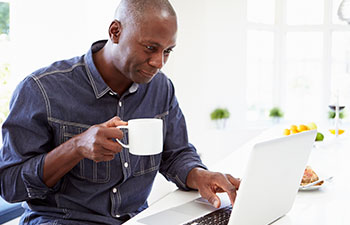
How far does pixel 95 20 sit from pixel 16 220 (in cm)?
149

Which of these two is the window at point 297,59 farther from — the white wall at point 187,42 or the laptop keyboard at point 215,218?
the laptop keyboard at point 215,218

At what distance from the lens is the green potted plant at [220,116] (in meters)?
4.85

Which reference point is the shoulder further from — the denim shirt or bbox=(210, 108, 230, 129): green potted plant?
bbox=(210, 108, 230, 129): green potted plant

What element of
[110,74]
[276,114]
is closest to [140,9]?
[110,74]

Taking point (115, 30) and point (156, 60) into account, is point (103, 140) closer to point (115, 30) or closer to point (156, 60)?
point (156, 60)

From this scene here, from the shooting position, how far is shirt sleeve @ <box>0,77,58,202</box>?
1212 mm

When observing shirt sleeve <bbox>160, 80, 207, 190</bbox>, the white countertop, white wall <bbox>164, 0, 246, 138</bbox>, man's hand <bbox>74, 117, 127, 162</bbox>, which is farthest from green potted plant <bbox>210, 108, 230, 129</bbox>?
man's hand <bbox>74, 117, 127, 162</bbox>

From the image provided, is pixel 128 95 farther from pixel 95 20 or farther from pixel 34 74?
pixel 95 20

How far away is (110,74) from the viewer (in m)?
1.43

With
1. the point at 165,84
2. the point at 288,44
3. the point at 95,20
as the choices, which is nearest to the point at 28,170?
the point at 165,84

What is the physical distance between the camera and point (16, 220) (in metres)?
2.15

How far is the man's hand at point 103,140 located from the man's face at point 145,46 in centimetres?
29

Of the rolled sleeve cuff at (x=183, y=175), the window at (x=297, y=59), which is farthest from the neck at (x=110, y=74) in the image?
the window at (x=297, y=59)

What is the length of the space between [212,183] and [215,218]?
0.19 metres
